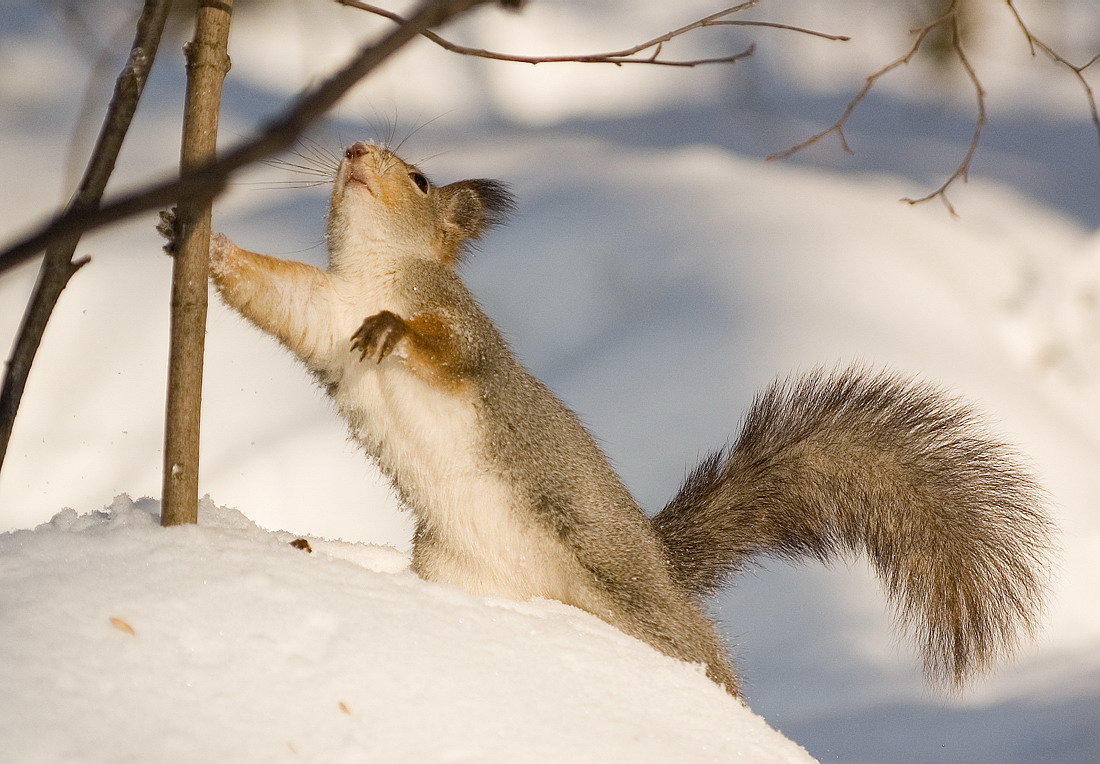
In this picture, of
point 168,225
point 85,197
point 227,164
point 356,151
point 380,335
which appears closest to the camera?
point 227,164

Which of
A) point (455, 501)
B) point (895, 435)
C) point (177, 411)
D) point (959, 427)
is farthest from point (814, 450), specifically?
point (177, 411)

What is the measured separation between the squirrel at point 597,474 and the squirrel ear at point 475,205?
0.26 feet

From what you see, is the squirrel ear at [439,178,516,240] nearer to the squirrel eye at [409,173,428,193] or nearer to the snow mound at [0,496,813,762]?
the squirrel eye at [409,173,428,193]

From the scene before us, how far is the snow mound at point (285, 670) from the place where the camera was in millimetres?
749

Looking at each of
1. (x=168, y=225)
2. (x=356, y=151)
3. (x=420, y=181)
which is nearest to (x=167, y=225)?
(x=168, y=225)

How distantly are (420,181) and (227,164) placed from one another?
1502 millimetres

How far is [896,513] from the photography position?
1.59 metres

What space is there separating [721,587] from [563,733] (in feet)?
2.62

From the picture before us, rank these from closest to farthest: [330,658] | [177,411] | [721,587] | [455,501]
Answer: [330,658], [177,411], [455,501], [721,587]

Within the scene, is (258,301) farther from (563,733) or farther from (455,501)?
(563,733)

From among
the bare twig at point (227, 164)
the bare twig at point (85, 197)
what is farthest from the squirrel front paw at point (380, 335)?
the bare twig at point (227, 164)

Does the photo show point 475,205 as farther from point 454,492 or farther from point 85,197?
point 85,197

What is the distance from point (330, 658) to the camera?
0.86 m

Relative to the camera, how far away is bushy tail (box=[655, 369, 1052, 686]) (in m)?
1.56
